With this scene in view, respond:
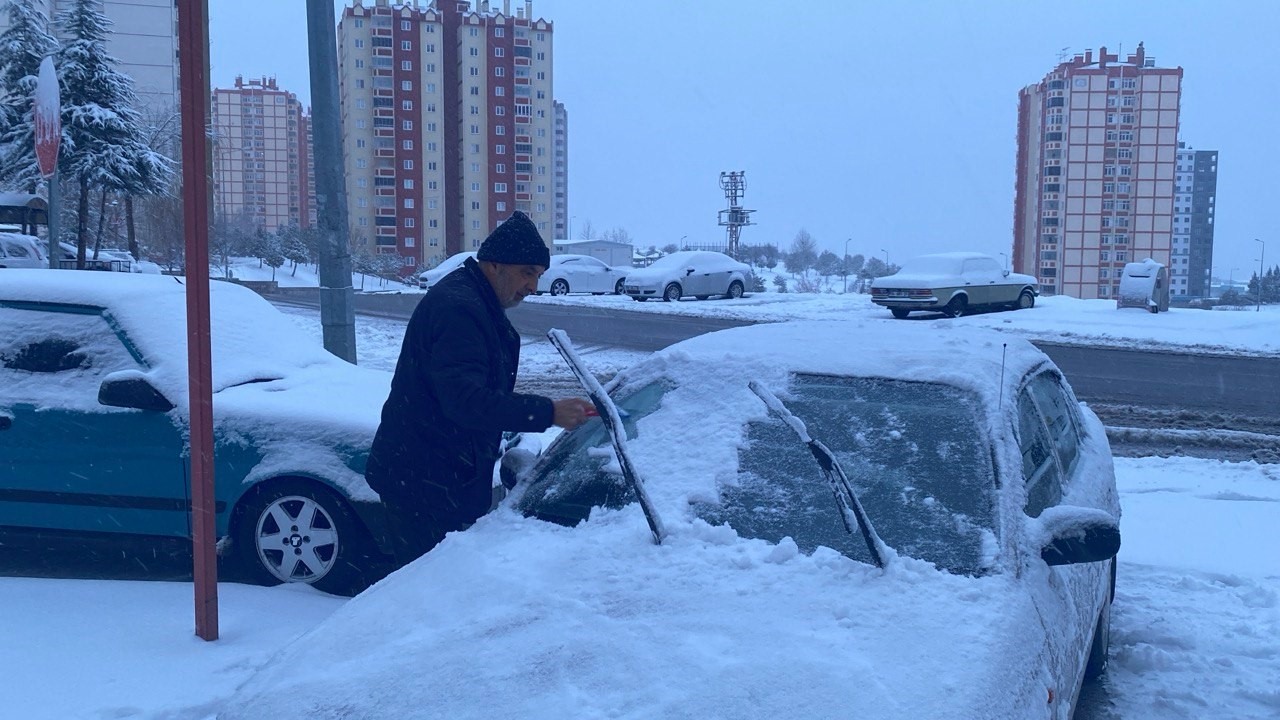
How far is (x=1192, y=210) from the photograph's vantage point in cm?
12369

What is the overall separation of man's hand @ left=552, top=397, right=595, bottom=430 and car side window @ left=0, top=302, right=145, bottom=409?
2.80m

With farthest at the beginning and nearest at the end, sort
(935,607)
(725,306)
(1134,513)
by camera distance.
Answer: (725,306) < (1134,513) < (935,607)

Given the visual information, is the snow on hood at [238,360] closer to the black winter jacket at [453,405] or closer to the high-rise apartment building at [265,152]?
the black winter jacket at [453,405]

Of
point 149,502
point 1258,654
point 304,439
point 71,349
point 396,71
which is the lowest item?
point 1258,654

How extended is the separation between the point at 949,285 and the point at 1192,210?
11920 cm

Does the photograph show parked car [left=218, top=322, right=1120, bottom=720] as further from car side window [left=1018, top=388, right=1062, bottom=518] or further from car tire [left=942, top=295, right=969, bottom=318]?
car tire [left=942, top=295, right=969, bottom=318]

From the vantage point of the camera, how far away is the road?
35.3 ft

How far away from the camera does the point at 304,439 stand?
4.71m

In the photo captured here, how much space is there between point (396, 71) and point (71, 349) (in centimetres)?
7648

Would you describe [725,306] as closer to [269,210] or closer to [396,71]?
[396,71]

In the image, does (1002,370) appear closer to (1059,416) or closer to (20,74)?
(1059,416)

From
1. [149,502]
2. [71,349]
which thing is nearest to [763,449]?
[149,502]

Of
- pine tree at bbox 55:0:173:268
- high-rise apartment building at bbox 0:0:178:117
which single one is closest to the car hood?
pine tree at bbox 55:0:173:268

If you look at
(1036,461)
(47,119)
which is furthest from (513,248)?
(47,119)
